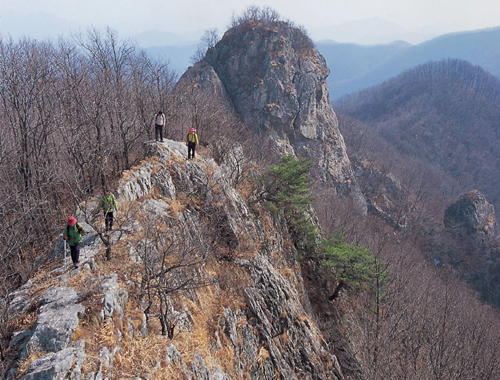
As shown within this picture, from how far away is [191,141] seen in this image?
14.4 meters

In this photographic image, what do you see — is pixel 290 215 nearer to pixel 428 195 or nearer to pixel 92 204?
pixel 92 204

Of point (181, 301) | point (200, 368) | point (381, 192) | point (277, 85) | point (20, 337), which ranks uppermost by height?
point (277, 85)

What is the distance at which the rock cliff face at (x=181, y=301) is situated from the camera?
6148mm

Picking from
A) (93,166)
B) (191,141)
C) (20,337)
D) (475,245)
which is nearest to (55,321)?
(20,337)

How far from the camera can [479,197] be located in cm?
5291

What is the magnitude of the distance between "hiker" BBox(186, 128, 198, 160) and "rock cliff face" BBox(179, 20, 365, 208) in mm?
32296

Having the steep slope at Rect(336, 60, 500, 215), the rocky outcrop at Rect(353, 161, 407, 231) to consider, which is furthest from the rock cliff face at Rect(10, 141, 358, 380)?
the steep slope at Rect(336, 60, 500, 215)

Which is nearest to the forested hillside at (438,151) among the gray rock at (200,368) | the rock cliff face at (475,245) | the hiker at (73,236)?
the rock cliff face at (475,245)

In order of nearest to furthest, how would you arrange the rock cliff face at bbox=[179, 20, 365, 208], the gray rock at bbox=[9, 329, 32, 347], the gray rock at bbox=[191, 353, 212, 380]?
the gray rock at bbox=[9, 329, 32, 347] → the gray rock at bbox=[191, 353, 212, 380] → the rock cliff face at bbox=[179, 20, 365, 208]

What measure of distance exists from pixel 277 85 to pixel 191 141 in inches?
1469

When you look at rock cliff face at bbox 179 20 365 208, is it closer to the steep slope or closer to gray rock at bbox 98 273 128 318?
the steep slope

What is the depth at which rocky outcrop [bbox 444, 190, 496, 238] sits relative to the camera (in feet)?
168

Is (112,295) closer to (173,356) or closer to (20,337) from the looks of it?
(20,337)

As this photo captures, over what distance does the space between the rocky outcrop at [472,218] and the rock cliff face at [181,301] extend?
46.5 meters
